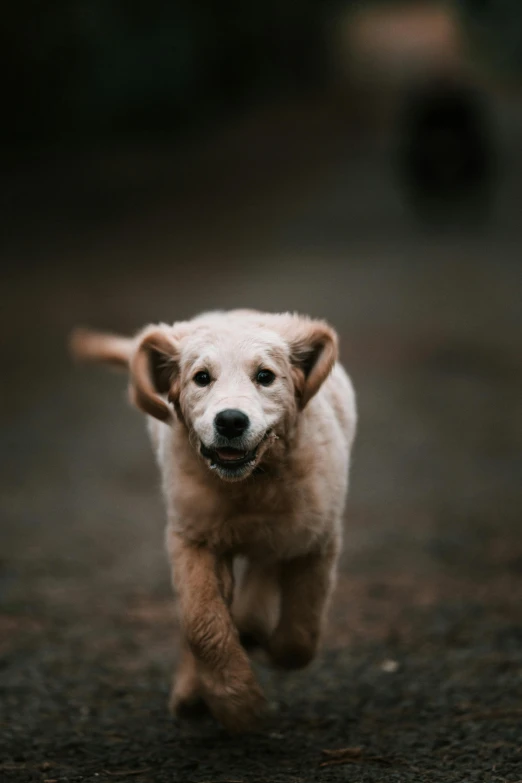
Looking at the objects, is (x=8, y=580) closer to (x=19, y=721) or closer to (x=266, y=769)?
(x=19, y=721)

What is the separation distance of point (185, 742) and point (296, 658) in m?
0.64

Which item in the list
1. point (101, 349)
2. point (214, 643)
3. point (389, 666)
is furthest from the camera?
point (389, 666)

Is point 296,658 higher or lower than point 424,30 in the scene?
lower

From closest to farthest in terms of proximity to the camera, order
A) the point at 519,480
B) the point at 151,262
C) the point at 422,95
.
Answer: the point at 519,480
the point at 151,262
the point at 422,95

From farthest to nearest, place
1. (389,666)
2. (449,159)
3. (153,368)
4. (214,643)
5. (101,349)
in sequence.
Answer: (449,159) < (389,666) < (101,349) < (153,368) < (214,643)

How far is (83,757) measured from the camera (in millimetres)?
5422

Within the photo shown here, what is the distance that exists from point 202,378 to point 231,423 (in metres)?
0.37

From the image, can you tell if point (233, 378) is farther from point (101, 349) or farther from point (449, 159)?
point (449, 159)

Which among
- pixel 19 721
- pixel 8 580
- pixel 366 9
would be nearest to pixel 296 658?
pixel 19 721

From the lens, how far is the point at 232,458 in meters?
4.71

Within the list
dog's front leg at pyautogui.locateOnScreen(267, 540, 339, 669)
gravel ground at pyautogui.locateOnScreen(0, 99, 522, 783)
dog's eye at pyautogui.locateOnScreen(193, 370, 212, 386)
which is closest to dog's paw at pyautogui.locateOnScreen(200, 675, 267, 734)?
gravel ground at pyautogui.locateOnScreen(0, 99, 522, 783)

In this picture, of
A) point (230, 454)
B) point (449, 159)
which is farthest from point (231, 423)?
point (449, 159)

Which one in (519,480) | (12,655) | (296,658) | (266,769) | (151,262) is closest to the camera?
(266,769)

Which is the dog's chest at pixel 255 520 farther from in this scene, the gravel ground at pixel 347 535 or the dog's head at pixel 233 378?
the gravel ground at pixel 347 535
